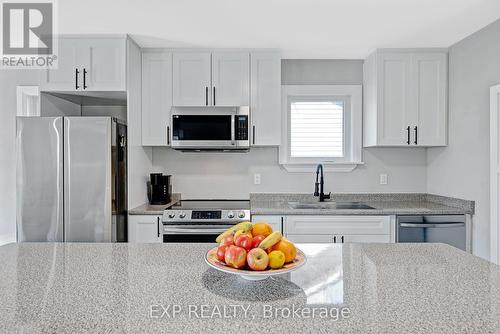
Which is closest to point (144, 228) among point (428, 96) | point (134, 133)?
point (134, 133)

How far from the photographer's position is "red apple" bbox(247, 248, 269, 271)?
93 cm

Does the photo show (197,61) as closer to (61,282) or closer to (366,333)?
(61,282)

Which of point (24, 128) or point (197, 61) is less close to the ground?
point (197, 61)

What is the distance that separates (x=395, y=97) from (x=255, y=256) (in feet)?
8.80

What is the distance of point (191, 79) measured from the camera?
3.07 m

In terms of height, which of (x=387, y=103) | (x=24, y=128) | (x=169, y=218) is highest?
(x=387, y=103)

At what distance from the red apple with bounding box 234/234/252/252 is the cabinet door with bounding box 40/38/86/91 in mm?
2490

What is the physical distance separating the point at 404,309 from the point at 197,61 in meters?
2.78

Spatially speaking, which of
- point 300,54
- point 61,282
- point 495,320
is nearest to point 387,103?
point 300,54

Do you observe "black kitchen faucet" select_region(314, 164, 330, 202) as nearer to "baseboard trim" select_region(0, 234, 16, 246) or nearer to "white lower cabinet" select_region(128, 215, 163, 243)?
"white lower cabinet" select_region(128, 215, 163, 243)

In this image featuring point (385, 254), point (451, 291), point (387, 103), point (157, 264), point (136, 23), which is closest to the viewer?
point (451, 291)

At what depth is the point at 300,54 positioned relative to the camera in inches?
127

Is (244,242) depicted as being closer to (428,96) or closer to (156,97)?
(156,97)

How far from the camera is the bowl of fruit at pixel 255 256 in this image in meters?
0.93
